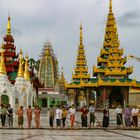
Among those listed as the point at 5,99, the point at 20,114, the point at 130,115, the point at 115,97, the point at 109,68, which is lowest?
the point at 130,115

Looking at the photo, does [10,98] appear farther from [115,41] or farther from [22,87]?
[115,41]

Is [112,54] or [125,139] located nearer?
[125,139]

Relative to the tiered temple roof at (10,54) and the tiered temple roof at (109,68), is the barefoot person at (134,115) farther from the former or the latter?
the tiered temple roof at (10,54)

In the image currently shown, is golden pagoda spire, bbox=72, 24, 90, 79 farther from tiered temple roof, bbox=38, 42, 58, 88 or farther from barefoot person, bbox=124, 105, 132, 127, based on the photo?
barefoot person, bbox=124, 105, 132, 127

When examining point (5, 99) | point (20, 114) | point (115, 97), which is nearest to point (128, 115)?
point (20, 114)

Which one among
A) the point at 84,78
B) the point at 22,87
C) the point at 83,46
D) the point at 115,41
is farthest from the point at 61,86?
the point at 22,87

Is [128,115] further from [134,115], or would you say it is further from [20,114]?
[20,114]

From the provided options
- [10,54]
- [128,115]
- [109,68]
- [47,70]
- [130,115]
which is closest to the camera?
[128,115]

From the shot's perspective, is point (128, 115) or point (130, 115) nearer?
point (128, 115)

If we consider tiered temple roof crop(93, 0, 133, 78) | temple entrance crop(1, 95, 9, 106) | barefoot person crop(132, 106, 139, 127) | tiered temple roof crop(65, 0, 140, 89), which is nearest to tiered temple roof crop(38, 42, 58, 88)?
tiered temple roof crop(65, 0, 140, 89)

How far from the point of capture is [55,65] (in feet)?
366

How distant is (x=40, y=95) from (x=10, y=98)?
47.4 meters

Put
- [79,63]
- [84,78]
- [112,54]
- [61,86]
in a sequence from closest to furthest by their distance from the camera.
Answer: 1. [112,54]
2. [84,78]
3. [79,63]
4. [61,86]

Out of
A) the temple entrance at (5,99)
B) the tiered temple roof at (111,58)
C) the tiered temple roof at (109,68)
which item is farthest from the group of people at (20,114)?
the tiered temple roof at (111,58)
